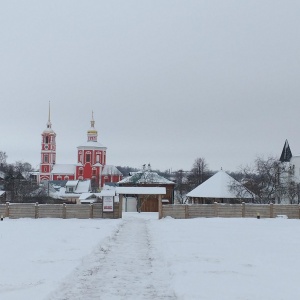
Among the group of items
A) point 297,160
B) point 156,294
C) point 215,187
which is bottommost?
point 156,294

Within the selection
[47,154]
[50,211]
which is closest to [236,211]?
[50,211]

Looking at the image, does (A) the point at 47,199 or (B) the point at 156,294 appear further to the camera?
(A) the point at 47,199

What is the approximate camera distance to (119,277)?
985 cm

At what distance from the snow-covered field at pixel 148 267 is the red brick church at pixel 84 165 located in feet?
263

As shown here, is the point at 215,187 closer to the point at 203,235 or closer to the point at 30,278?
the point at 203,235

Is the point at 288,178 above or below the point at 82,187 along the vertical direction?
above

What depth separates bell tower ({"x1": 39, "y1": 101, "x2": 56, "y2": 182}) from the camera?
333 feet

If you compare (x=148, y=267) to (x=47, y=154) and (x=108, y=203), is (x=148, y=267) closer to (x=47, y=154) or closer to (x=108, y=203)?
(x=108, y=203)

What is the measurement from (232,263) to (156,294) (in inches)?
146

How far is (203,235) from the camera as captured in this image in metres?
18.4

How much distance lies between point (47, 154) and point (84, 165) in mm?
10503

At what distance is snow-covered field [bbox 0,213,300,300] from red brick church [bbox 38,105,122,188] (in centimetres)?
8001

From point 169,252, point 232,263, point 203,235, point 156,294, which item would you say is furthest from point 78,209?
point 156,294

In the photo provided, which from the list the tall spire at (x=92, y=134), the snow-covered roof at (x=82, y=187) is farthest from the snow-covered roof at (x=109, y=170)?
the snow-covered roof at (x=82, y=187)
